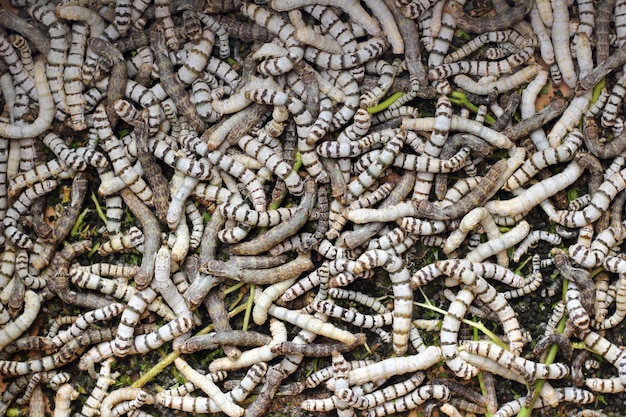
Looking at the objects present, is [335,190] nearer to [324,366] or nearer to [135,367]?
[324,366]

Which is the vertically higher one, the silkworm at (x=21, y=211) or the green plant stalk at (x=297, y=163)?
the green plant stalk at (x=297, y=163)

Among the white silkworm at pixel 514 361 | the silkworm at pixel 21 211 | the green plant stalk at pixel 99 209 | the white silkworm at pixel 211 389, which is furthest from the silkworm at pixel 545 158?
the silkworm at pixel 21 211

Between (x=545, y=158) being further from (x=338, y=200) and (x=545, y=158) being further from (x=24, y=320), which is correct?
(x=24, y=320)

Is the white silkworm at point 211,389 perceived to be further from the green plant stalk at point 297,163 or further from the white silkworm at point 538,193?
the white silkworm at point 538,193

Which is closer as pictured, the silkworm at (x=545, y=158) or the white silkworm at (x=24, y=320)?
the silkworm at (x=545, y=158)

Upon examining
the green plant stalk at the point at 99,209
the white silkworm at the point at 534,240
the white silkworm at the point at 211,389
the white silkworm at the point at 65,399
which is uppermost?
the white silkworm at the point at 534,240

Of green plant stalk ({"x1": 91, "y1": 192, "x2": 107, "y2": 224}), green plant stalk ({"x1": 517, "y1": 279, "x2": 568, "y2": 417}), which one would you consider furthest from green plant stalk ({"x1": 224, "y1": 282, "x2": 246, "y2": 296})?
green plant stalk ({"x1": 517, "y1": 279, "x2": 568, "y2": 417})

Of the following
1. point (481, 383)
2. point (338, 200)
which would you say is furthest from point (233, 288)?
point (481, 383)

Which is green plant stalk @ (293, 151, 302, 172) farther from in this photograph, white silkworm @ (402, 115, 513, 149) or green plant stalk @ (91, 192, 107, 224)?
green plant stalk @ (91, 192, 107, 224)
